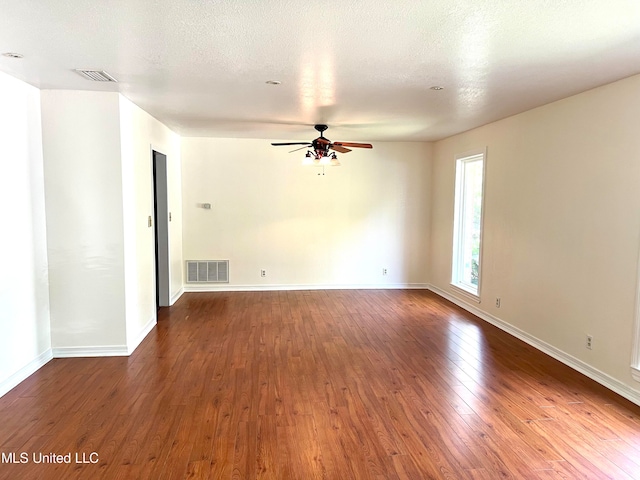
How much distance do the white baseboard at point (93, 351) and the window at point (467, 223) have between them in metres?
4.48

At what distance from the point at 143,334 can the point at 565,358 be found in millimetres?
4362

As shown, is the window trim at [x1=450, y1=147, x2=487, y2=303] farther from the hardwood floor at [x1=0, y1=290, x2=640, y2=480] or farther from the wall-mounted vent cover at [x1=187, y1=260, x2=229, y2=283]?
the wall-mounted vent cover at [x1=187, y1=260, x2=229, y2=283]

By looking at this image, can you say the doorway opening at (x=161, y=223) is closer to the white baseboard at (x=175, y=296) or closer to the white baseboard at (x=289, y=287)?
the white baseboard at (x=175, y=296)

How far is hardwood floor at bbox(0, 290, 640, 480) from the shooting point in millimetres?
2322

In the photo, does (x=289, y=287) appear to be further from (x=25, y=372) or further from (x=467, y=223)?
(x=25, y=372)

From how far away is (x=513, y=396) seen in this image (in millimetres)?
3170

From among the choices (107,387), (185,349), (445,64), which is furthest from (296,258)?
(445,64)

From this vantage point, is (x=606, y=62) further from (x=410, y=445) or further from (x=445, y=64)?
(x=410, y=445)

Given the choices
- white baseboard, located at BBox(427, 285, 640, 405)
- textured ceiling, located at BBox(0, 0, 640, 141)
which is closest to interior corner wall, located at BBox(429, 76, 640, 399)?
white baseboard, located at BBox(427, 285, 640, 405)

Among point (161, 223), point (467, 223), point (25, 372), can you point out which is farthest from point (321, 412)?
point (467, 223)

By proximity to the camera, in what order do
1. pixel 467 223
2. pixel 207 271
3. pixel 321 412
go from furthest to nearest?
1. pixel 207 271
2. pixel 467 223
3. pixel 321 412

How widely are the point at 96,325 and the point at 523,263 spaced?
4.55 metres

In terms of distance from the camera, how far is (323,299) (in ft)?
20.6

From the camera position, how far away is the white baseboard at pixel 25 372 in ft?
10.3
